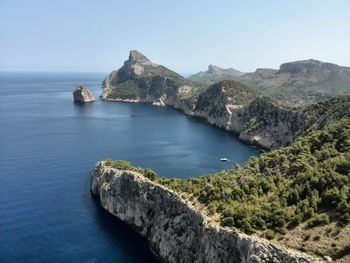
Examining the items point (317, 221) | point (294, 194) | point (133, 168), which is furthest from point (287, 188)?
point (133, 168)

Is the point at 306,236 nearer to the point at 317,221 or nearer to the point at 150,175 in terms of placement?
the point at 317,221

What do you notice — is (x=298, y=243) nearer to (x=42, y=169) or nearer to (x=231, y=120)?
(x=42, y=169)

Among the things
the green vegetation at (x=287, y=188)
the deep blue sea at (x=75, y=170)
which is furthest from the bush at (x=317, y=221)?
the deep blue sea at (x=75, y=170)

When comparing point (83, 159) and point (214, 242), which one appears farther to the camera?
point (83, 159)

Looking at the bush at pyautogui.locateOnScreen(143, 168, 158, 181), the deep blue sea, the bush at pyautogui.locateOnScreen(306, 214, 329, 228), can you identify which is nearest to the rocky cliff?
the deep blue sea

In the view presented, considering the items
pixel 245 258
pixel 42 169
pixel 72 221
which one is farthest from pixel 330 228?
pixel 42 169

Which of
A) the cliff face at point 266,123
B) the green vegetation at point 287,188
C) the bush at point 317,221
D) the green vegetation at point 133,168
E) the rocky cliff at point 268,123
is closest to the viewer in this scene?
the bush at point 317,221

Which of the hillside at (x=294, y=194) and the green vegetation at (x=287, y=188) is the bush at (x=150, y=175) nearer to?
the hillside at (x=294, y=194)
